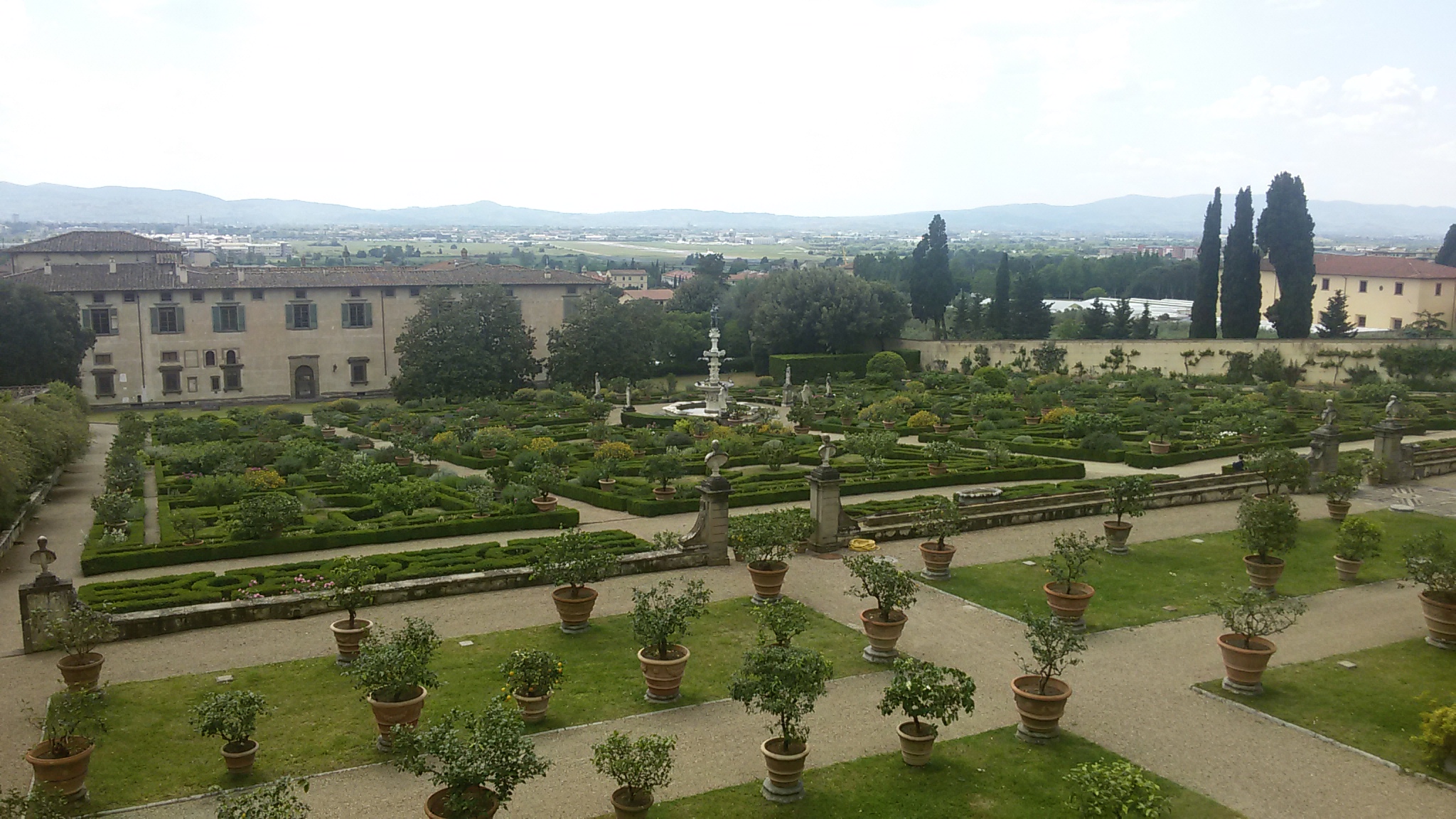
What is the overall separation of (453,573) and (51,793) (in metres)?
9.06

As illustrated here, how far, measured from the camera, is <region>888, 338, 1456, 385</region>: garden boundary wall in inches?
1895

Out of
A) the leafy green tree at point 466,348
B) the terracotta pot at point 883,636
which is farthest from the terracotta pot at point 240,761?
the leafy green tree at point 466,348

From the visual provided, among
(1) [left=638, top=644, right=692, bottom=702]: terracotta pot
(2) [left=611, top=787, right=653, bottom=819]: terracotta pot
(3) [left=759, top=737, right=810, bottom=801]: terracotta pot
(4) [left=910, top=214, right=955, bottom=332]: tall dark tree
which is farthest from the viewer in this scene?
(4) [left=910, top=214, right=955, bottom=332]: tall dark tree

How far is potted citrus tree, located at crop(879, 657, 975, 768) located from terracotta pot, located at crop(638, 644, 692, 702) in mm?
2851

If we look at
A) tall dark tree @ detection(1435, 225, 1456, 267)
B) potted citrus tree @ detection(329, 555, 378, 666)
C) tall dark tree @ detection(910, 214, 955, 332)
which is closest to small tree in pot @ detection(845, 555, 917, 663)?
potted citrus tree @ detection(329, 555, 378, 666)

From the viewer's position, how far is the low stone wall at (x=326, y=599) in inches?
627

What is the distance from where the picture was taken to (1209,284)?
54.9 meters

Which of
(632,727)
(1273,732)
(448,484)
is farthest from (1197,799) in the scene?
(448,484)

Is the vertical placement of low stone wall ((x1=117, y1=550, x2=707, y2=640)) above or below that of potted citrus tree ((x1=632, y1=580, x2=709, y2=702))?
below

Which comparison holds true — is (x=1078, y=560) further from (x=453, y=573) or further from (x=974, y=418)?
(x=974, y=418)

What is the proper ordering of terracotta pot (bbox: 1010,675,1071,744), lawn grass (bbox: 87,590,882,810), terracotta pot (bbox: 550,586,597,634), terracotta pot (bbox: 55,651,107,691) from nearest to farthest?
lawn grass (bbox: 87,590,882,810) < terracotta pot (bbox: 1010,675,1071,744) < terracotta pot (bbox: 55,651,107,691) < terracotta pot (bbox: 550,586,597,634)

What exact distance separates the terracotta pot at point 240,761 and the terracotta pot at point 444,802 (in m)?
2.87

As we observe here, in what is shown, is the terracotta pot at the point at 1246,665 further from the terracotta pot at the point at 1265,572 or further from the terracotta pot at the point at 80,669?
the terracotta pot at the point at 80,669

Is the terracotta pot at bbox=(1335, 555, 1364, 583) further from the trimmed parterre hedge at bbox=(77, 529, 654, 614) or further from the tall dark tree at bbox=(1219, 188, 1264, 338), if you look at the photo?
the tall dark tree at bbox=(1219, 188, 1264, 338)
